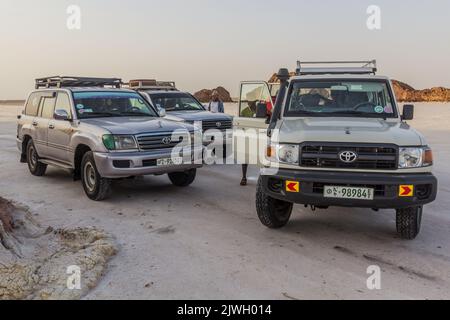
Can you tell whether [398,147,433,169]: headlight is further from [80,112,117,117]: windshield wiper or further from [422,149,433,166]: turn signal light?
[80,112,117,117]: windshield wiper

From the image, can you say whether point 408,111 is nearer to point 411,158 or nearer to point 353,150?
point 411,158

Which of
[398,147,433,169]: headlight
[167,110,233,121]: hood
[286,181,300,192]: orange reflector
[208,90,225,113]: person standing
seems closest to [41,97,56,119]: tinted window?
[167,110,233,121]: hood

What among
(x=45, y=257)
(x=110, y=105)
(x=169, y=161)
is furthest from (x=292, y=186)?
(x=110, y=105)

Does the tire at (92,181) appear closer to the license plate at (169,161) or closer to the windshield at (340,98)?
the license plate at (169,161)

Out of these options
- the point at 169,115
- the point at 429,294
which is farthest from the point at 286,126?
the point at 169,115

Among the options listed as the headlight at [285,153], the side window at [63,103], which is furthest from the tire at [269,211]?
the side window at [63,103]

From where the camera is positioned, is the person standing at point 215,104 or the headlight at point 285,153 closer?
the headlight at point 285,153

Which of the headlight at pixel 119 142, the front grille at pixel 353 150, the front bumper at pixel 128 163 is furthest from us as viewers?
the headlight at pixel 119 142

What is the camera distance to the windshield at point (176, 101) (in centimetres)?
1302

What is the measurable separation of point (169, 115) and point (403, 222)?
25.7 ft

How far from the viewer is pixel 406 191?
490 centimetres

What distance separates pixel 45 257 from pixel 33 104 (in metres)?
5.94

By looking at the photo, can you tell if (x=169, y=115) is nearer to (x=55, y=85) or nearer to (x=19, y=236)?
(x=55, y=85)

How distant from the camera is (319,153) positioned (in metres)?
5.14
